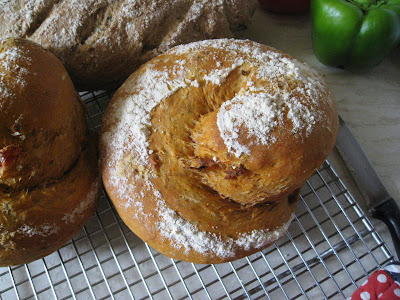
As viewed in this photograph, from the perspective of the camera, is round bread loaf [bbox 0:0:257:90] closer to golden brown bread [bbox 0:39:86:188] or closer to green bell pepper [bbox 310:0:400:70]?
golden brown bread [bbox 0:39:86:188]

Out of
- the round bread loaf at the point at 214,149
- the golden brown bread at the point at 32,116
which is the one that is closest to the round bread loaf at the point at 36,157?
the golden brown bread at the point at 32,116

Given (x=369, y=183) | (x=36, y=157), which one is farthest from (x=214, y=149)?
(x=369, y=183)

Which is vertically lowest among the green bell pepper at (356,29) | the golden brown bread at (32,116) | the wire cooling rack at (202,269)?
the wire cooling rack at (202,269)

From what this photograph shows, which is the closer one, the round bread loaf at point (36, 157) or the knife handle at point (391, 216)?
the round bread loaf at point (36, 157)

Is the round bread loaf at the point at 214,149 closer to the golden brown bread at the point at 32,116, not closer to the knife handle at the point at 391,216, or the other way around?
the golden brown bread at the point at 32,116

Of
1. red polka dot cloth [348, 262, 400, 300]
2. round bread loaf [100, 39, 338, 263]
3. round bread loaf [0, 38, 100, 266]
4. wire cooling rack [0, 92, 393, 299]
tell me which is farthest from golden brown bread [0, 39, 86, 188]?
red polka dot cloth [348, 262, 400, 300]

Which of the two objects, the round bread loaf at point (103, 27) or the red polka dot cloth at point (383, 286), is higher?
the round bread loaf at point (103, 27)
